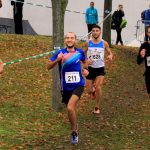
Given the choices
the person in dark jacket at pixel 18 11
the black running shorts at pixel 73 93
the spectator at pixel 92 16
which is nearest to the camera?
the black running shorts at pixel 73 93

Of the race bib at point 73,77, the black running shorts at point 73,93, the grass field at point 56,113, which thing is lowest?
the grass field at point 56,113

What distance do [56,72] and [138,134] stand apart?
2266mm

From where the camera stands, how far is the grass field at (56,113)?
879cm

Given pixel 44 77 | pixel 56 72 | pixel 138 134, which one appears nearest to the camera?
pixel 138 134

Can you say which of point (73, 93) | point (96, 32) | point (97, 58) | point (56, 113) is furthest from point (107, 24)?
point (73, 93)

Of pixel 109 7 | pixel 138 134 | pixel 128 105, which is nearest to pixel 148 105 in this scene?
pixel 128 105

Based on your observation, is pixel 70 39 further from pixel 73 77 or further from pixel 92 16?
pixel 92 16

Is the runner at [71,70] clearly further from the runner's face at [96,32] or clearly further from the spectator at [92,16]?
the spectator at [92,16]

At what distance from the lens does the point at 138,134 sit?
9914 mm

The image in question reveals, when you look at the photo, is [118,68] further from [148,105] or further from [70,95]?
[70,95]

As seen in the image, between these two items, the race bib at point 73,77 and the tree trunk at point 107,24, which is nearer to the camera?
Answer: the race bib at point 73,77

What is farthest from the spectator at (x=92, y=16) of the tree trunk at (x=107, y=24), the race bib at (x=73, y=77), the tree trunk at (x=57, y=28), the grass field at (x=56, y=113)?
the race bib at (x=73, y=77)

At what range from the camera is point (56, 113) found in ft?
35.1

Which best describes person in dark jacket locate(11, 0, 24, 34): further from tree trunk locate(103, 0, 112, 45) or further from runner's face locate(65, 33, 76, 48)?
runner's face locate(65, 33, 76, 48)
